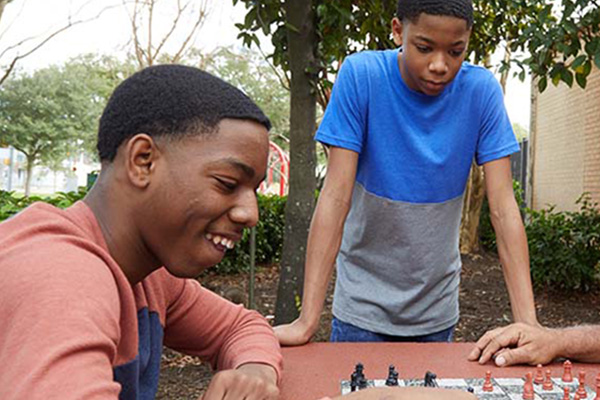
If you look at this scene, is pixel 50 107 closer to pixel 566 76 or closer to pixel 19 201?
pixel 19 201

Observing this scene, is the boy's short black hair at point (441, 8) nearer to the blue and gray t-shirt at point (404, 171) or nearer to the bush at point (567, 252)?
the blue and gray t-shirt at point (404, 171)

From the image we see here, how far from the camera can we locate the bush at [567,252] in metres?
7.53

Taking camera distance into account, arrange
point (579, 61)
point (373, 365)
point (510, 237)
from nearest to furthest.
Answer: point (373, 365), point (510, 237), point (579, 61)

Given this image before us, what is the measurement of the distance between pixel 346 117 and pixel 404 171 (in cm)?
27

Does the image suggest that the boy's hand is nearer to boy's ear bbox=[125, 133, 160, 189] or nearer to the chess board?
the chess board

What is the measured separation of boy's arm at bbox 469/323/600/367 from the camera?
6.03 ft

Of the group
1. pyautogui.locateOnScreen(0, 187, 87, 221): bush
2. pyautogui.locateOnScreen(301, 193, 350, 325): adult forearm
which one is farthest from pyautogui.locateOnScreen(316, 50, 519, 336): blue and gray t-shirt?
pyautogui.locateOnScreen(0, 187, 87, 221): bush

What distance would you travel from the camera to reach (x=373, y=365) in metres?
1.79

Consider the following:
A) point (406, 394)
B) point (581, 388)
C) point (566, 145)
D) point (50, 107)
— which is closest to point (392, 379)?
point (406, 394)

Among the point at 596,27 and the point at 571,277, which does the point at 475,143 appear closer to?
the point at 596,27

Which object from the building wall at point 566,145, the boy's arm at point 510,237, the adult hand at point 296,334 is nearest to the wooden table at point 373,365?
the adult hand at point 296,334

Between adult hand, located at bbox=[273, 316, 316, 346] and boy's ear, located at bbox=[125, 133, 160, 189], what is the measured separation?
3.19 feet

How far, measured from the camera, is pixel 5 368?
84 cm

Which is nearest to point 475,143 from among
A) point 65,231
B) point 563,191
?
point 65,231
